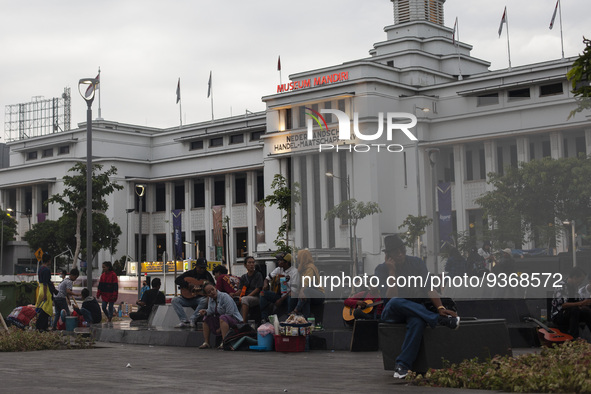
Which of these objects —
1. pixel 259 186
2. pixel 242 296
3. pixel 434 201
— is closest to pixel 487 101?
pixel 434 201

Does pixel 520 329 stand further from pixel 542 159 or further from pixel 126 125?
pixel 126 125

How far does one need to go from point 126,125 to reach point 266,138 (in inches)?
1077

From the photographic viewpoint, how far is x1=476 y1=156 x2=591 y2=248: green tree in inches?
460

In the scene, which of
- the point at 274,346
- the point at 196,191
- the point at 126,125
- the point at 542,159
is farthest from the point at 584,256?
the point at 126,125

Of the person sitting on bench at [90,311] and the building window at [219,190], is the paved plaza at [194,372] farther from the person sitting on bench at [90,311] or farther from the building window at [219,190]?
the building window at [219,190]

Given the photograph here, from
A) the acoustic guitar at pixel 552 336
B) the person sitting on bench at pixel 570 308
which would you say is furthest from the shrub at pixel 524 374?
the acoustic guitar at pixel 552 336

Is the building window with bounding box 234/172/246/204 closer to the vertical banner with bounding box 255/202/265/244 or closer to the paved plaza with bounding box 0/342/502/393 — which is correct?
the vertical banner with bounding box 255/202/265/244

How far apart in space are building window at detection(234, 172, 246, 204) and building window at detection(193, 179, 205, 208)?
411 centimetres

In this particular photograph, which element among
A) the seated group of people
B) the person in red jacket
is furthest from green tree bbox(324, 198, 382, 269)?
the person in red jacket

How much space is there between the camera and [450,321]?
9594mm

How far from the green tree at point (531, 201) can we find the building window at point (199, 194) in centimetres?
7521

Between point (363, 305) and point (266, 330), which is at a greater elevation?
point (363, 305)

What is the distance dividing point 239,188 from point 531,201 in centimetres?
7252

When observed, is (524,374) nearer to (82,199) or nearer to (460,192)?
(460,192)
